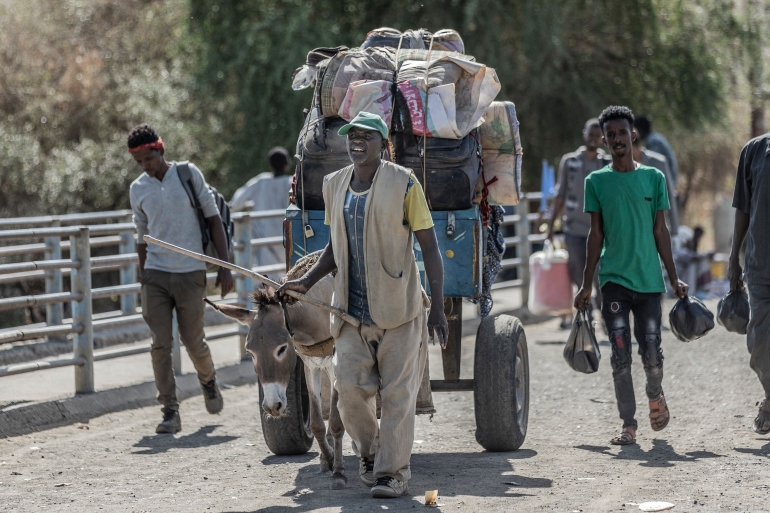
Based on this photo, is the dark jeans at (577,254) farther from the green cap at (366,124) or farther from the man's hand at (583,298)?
the green cap at (366,124)

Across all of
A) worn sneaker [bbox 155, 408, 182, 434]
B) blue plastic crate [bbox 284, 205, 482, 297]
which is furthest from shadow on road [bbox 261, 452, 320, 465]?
worn sneaker [bbox 155, 408, 182, 434]

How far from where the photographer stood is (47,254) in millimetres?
11148

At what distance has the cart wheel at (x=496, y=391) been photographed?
283 inches

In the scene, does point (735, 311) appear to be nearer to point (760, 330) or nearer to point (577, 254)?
point (760, 330)

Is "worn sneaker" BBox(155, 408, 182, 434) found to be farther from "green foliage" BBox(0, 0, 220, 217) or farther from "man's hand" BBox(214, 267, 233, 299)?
"green foliage" BBox(0, 0, 220, 217)

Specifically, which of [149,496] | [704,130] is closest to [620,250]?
[149,496]

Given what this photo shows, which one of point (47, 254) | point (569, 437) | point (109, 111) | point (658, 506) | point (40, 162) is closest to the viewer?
point (658, 506)

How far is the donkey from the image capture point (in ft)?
A: 19.1

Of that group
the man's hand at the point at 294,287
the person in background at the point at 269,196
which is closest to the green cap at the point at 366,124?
the man's hand at the point at 294,287

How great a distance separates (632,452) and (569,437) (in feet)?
2.45

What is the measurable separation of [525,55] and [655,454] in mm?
15027

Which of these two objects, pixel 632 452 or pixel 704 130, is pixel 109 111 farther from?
pixel 632 452

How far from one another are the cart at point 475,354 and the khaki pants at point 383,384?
1.21m

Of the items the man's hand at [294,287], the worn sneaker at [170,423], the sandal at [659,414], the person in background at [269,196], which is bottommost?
the worn sneaker at [170,423]
